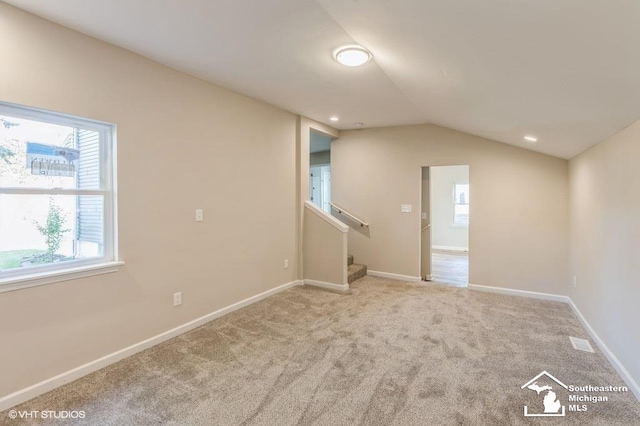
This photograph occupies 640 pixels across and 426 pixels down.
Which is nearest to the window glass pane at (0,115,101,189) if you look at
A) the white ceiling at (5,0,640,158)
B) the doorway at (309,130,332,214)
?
the white ceiling at (5,0,640,158)

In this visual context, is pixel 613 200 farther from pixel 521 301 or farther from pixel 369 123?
pixel 369 123

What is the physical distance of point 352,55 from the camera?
102 inches

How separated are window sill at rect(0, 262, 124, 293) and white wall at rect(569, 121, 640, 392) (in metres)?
3.92

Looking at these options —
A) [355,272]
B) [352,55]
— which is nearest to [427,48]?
[352,55]

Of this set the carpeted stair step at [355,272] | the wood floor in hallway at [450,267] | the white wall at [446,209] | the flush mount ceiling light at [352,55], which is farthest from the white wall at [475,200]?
the white wall at [446,209]

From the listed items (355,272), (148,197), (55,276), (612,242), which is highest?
(148,197)

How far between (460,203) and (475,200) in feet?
14.3

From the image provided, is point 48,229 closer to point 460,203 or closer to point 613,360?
point 613,360

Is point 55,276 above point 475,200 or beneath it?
beneath

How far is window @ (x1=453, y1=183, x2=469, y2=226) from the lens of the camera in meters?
8.79

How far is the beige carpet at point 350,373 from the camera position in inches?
79.0

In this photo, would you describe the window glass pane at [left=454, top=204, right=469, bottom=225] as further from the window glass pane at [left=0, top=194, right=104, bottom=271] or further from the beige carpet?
the window glass pane at [left=0, top=194, right=104, bottom=271]

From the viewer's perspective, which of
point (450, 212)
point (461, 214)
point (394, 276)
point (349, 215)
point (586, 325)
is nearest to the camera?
point (586, 325)

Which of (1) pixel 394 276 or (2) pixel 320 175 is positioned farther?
(2) pixel 320 175
